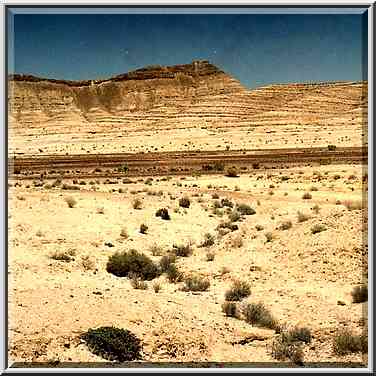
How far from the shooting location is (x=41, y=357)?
674 cm

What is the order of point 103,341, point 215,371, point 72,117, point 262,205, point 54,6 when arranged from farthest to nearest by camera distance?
1. point 72,117
2. point 262,205
3. point 103,341
4. point 54,6
5. point 215,371

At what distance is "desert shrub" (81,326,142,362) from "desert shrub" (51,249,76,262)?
5.14 m

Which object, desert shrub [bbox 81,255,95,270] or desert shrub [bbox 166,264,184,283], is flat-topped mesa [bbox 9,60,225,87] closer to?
desert shrub [bbox 81,255,95,270]

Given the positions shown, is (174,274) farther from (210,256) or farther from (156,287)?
(210,256)

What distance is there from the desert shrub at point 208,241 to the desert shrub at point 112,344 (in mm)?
8152

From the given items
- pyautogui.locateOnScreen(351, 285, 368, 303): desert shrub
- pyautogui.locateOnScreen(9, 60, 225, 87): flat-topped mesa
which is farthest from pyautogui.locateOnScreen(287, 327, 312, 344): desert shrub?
pyautogui.locateOnScreen(9, 60, 225, 87): flat-topped mesa

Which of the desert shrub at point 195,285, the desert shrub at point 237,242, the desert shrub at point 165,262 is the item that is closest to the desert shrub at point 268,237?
the desert shrub at point 237,242

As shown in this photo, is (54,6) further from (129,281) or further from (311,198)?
(311,198)

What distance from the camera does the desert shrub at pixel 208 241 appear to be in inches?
617

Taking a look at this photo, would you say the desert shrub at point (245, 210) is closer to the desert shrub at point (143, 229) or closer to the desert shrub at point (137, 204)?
the desert shrub at point (137, 204)

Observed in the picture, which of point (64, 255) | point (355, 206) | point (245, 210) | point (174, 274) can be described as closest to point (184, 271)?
point (174, 274)

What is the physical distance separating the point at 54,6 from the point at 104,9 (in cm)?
42

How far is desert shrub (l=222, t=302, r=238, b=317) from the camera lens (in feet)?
31.3

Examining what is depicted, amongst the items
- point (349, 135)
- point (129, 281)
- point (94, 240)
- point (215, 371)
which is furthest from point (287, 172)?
point (349, 135)
